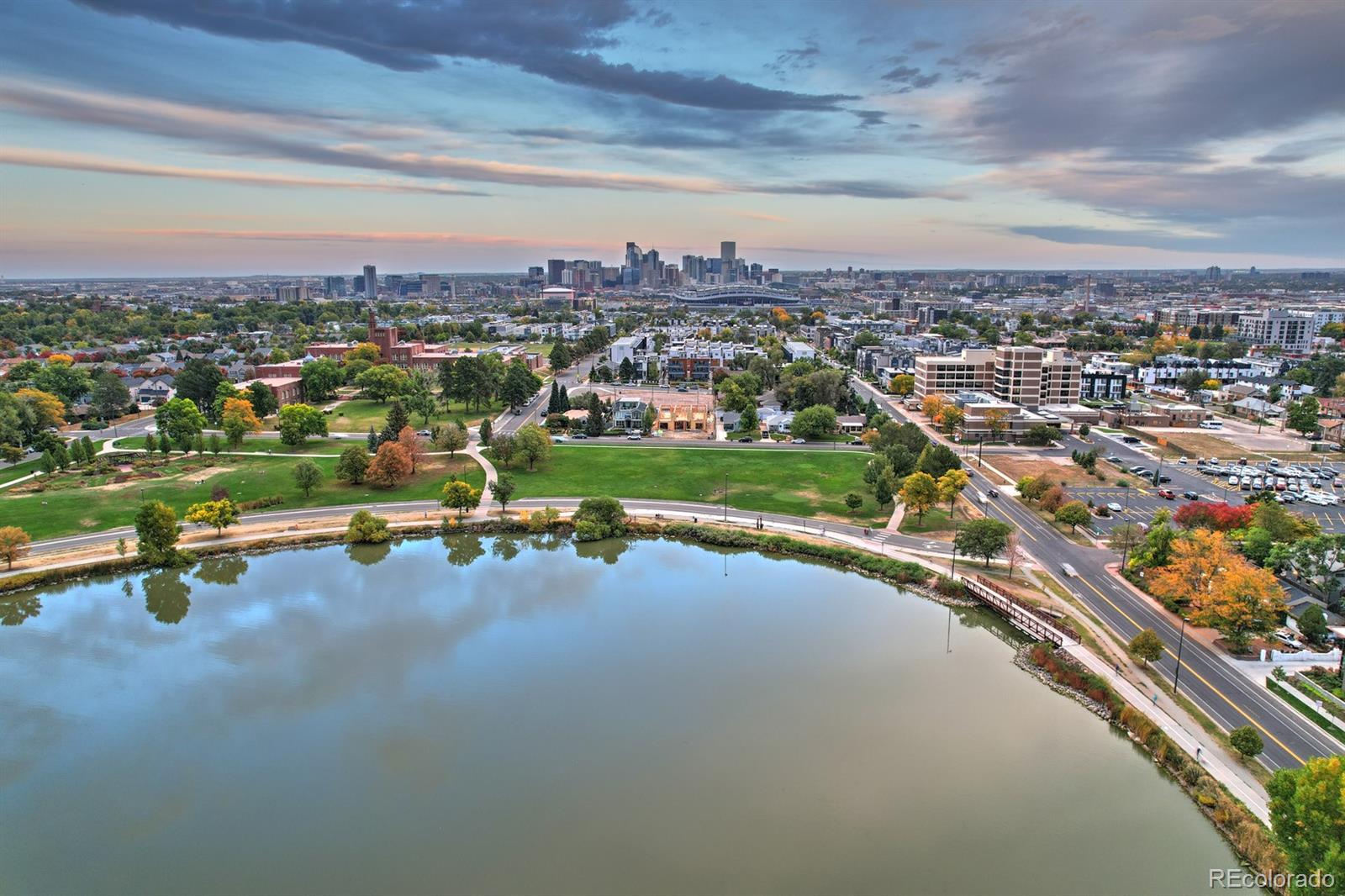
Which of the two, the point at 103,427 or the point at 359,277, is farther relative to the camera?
the point at 359,277

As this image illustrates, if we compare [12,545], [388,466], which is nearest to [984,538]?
[388,466]

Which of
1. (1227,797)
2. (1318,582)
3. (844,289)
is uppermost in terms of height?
(844,289)

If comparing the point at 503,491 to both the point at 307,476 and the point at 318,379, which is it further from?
the point at 318,379

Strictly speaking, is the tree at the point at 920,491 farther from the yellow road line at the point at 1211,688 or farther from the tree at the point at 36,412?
the tree at the point at 36,412

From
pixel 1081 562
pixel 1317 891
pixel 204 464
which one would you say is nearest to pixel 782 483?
pixel 1081 562

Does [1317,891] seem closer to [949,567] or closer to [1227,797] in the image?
[1227,797]

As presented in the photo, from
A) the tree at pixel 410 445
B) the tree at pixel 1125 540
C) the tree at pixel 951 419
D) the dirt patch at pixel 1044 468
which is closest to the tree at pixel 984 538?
the tree at pixel 1125 540
